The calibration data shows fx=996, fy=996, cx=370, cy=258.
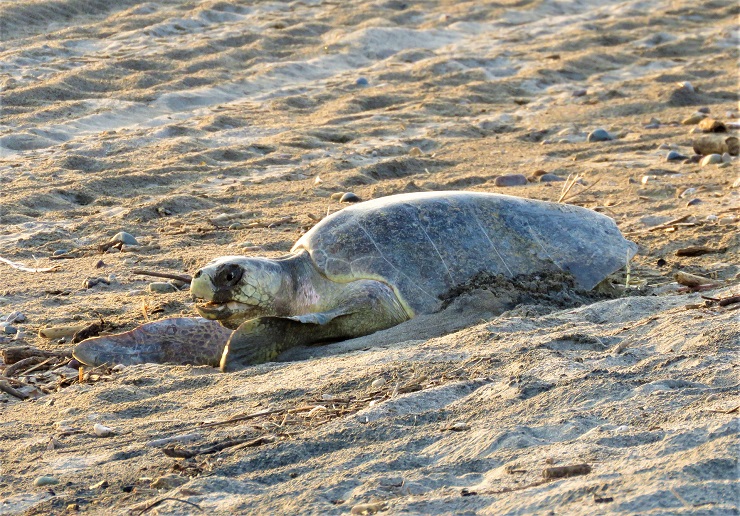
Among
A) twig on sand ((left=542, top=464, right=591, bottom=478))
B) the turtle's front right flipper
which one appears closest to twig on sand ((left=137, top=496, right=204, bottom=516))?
twig on sand ((left=542, top=464, right=591, bottom=478))

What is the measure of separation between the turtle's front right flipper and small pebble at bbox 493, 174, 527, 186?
2.77 m

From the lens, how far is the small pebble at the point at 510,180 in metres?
5.87

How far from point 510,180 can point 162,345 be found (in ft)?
10.0

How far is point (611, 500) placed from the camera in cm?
189

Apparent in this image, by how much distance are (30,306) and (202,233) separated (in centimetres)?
120

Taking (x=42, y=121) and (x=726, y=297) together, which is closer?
(x=726, y=297)

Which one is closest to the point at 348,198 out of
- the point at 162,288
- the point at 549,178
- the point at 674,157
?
the point at 549,178

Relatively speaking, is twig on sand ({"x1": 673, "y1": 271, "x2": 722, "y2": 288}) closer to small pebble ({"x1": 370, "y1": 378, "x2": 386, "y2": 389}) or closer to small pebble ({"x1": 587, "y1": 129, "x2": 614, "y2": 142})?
small pebble ({"x1": 370, "y1": 378, "x2": 386, "y2": 389})

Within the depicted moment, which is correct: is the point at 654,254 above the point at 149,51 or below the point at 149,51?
below

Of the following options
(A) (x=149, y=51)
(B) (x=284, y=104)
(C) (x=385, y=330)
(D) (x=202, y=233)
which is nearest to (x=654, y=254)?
(C) (x=385, y=330)

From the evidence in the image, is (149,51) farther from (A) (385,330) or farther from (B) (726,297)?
(B) (726,297)

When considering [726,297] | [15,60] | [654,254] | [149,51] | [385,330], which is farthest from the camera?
[149,51]

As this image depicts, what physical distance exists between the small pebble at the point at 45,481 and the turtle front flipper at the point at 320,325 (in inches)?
36.5

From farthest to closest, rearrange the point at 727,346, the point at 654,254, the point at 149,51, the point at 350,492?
1. the point at 149,51
2. the point at 654,254
3. the point at 727,346
4. the point at 350,492
